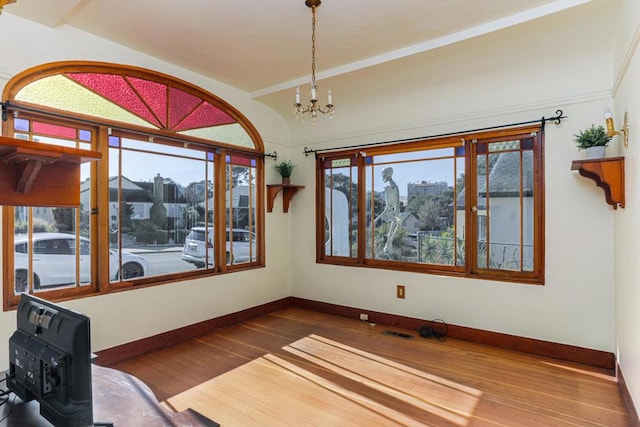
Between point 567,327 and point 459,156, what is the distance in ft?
6.14

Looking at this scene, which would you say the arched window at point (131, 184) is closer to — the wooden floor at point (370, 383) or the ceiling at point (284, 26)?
the ceiling at point (284, 26)

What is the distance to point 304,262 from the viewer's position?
497 centimetres

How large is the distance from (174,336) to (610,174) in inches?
158

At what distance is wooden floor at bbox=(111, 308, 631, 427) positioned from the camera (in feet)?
7.68

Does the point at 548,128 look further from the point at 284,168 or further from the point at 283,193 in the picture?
the point at 283,193

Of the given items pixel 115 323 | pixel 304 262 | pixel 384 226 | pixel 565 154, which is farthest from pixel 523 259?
pixel 115 323

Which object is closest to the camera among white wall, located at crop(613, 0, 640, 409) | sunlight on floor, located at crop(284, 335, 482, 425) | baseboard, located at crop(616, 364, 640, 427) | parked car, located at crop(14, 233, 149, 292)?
white wall, located at crop(613, 0, 640, 409)

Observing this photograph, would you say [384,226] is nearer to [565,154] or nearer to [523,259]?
[523,259]

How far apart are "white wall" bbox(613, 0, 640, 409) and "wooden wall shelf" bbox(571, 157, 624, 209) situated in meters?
0.09

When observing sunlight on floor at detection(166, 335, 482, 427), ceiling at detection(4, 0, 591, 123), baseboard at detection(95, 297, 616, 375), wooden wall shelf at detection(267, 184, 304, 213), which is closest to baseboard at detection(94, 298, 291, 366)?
baseboard at detection(95, 297, 616, 375)

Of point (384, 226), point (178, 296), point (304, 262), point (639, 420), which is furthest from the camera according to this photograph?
point (304, 262)

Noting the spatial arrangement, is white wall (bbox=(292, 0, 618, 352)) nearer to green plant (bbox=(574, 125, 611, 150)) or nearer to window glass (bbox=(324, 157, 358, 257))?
green plant (bbox=(574, 125, 611, 150))

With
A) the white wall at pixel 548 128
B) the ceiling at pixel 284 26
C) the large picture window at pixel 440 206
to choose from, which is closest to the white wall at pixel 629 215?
the white wall at pixel 548 128

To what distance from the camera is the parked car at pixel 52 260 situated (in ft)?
8.91
